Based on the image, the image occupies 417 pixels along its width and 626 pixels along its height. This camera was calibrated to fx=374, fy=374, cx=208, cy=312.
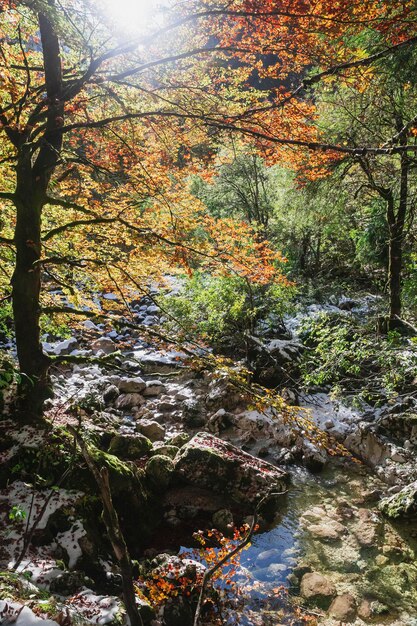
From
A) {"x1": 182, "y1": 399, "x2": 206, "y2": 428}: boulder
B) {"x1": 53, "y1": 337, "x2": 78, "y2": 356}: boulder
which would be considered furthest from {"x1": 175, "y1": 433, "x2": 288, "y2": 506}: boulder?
{"x1": 53, "y1": 337, "x2": 78, "y2": 356}: boulder

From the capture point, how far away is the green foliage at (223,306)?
12.9m

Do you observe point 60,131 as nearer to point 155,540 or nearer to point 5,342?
point 155,540

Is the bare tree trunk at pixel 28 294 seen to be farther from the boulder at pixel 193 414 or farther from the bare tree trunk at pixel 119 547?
the boulder at pixel 193 414

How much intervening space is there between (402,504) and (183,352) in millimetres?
4816

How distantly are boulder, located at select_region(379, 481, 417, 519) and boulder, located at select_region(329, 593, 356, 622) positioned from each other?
197cm

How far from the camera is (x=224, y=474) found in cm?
736

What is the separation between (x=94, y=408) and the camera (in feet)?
33.9

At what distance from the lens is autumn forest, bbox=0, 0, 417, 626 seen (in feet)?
14.3

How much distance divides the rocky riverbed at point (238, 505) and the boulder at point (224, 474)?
0.09 feet

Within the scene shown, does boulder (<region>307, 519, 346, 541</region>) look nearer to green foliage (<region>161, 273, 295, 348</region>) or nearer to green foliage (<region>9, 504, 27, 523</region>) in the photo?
green foliage (<region>9, 504, 27, 523</region>)

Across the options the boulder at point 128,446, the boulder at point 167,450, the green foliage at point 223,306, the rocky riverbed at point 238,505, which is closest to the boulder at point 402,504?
the rocky riverbed at point 238,505

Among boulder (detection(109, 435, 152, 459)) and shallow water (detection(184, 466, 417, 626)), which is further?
boulder (detection(109, 435, 152, 459))

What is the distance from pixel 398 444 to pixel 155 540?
580 cm

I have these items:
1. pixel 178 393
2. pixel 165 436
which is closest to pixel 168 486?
pixel 165 436
